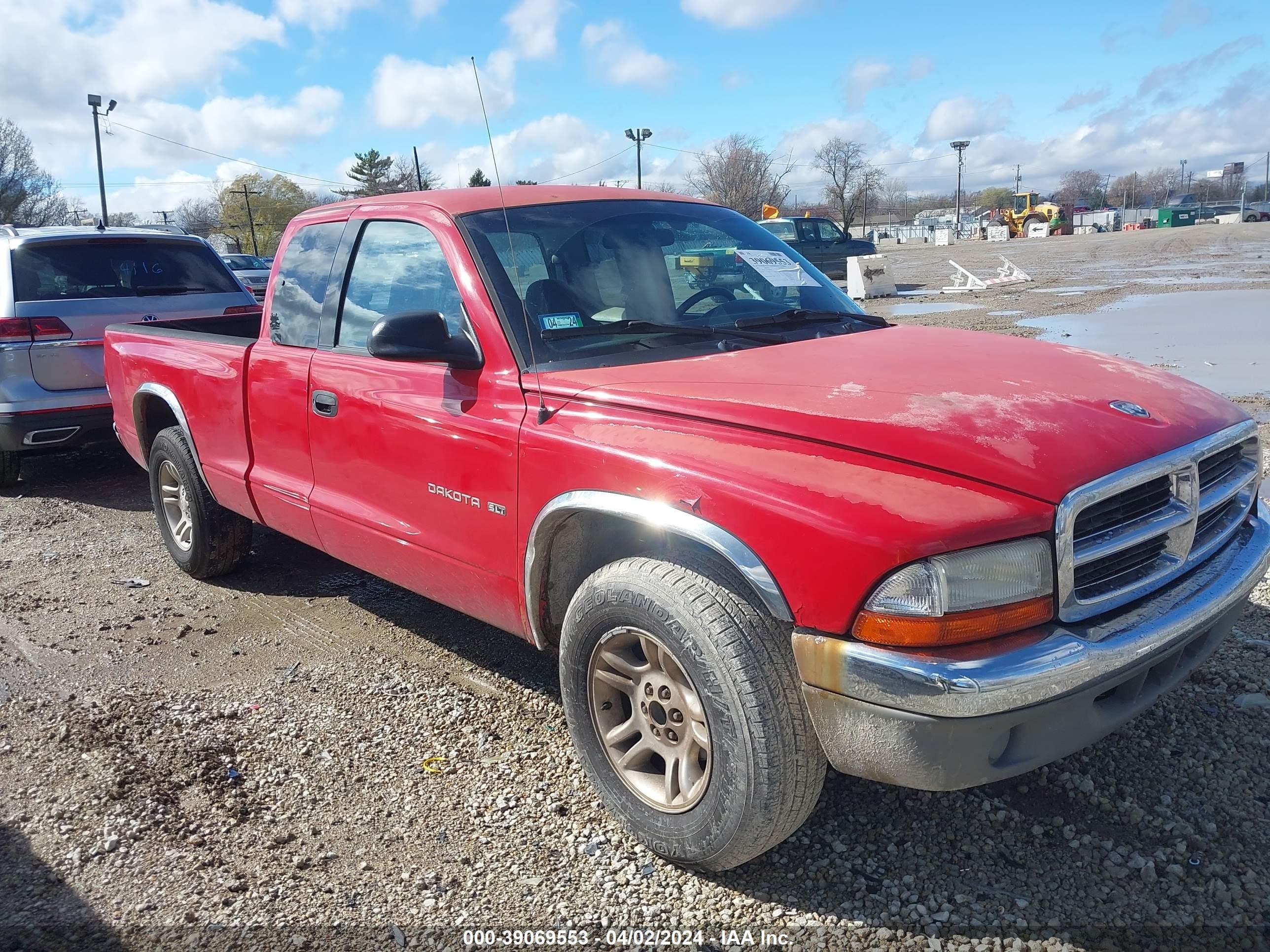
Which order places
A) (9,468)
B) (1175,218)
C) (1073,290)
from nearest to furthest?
(9,468) < (1073,290) < (1175,218)

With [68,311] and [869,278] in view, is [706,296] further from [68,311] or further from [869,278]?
[869,278]

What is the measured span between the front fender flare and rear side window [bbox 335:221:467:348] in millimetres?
845

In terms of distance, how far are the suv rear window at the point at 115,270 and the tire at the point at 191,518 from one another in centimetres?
230

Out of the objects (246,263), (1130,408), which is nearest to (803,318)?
(1130,408)

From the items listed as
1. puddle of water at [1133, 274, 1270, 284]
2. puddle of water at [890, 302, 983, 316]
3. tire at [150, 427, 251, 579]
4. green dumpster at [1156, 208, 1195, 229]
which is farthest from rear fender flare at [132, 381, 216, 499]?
green dumpster at [1156, 208, 1195, 229]

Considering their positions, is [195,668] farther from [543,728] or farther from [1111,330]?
[1111,330]

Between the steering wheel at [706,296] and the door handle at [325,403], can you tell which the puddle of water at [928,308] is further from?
the door handle at [325,403]

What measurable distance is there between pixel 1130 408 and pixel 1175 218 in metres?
92.8

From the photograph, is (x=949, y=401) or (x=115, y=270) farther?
(x=115, y=270)

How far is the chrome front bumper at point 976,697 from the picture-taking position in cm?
208

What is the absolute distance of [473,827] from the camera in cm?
290

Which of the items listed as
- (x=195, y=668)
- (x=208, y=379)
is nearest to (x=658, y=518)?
(x=195, y=668)

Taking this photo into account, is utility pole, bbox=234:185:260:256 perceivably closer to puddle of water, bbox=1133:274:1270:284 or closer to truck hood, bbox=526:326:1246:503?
puddle of water, bbox=1133:274:1270:284

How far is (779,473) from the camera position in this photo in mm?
2299
